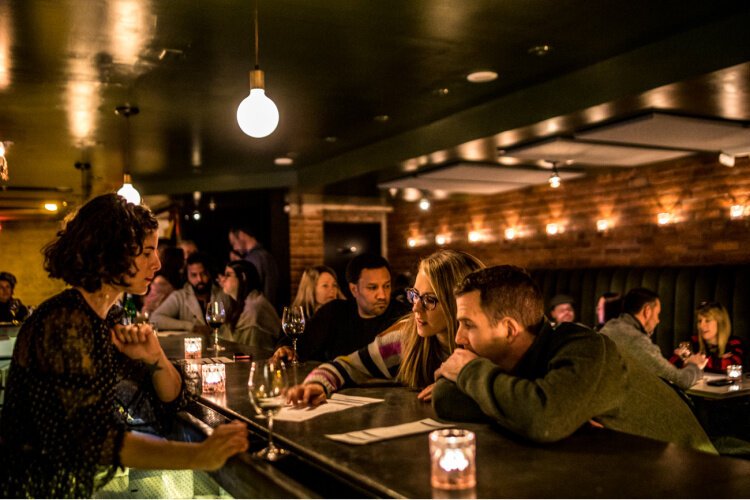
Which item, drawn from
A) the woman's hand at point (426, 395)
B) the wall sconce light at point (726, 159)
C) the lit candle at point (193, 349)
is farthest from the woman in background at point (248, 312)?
the wall sconce light at point (726, 159)

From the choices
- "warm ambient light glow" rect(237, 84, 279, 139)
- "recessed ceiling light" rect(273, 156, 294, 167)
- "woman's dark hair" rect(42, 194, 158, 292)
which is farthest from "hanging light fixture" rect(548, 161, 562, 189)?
"woman's dark hair" rect(42, 194, 158, 292)

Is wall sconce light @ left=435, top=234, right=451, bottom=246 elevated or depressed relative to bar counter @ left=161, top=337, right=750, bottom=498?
elevated

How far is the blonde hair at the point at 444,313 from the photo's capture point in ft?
7.43

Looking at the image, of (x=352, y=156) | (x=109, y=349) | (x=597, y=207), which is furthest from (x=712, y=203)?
(x=109, y=349)

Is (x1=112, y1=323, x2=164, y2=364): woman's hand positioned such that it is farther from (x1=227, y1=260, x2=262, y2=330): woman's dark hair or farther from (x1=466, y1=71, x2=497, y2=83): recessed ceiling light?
(x1=466, y1=71, x2=497, y2=83): recessed ceiling light

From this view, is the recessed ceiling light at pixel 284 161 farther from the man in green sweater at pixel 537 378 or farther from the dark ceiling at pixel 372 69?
the man in green sweater at pixel 537 378

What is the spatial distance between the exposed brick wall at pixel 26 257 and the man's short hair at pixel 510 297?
41.3ft

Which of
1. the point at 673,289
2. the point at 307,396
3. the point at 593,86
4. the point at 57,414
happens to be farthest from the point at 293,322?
the point at 673,289

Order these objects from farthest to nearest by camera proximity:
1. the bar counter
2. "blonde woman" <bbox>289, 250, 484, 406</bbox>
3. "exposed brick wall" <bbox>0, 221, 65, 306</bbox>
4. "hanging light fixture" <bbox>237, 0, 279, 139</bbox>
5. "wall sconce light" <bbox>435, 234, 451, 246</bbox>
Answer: "exposed brick wall" <bbox>0, 221, 65, 306</bbox> → "wall sconce light" <bbox>435, 234, 451, 246</bbox> → "hanging light fixture" <bbox>237, 0, 279, 139</bbox> → "blonde woman" <bbox>289, 250, 484, 406</bbox> → the bar counter

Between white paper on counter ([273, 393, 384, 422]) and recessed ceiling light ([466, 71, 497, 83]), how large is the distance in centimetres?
335

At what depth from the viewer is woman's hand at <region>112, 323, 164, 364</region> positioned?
1.83 m

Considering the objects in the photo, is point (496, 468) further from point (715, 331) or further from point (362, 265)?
point (715, 331)

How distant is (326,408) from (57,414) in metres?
0.76

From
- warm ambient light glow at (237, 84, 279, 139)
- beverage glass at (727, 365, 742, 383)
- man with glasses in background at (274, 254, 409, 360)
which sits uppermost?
warm ambient light glow at (237, 84, 279, 139)
